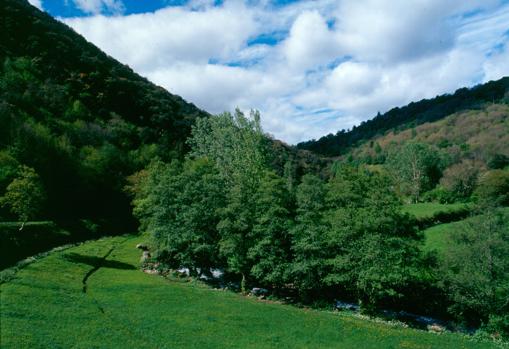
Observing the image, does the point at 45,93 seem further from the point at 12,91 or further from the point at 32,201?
the point at 32,201

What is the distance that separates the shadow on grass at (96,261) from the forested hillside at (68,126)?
9262mm

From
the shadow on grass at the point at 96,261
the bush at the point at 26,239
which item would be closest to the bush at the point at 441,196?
the shadow on grass at the point at 96,261

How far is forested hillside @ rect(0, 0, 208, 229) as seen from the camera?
91125mm

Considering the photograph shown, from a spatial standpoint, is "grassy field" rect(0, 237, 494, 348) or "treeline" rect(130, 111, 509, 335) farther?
"treeline" rect(130, 111, 509, 335)

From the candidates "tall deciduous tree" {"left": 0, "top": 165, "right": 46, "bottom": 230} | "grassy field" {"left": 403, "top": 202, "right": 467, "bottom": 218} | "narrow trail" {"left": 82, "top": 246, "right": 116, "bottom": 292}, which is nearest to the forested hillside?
"tall deciduous tree" {"left": 0, "top": 165, "right": 46, "bottom": 230}

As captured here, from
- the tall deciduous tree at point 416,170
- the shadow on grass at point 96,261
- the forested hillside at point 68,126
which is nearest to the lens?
the shadow on grass at point 96,261

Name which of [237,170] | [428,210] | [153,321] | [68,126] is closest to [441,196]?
[428,210]

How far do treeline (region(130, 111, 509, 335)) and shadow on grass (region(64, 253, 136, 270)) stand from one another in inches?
229

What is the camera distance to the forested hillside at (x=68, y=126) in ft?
299

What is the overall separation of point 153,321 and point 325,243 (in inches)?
988

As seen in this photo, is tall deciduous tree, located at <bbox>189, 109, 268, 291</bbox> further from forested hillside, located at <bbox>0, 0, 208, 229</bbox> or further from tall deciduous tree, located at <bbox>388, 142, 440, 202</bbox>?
tall deciduous tree, located at <bbox>388, 142, 440, 202</bbox>

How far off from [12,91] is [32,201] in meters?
76.8

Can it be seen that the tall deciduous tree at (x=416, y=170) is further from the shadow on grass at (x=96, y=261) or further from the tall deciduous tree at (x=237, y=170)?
the shadow on grass at (x=96, y=261)

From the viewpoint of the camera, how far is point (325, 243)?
52.3 meters
